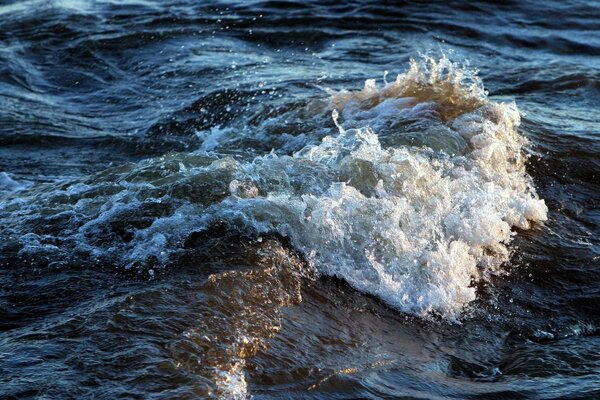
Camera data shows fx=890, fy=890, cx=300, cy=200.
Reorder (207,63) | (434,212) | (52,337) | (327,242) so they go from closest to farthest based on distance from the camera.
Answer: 1. (52,337)
2. (327,242)
3. (434,212)
4. (207,63)

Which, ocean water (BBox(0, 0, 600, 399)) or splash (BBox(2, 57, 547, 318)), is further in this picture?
splash (BBox(2, 57, 547, 318))

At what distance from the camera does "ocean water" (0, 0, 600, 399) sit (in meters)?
3.59

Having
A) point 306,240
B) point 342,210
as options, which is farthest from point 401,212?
point 306,240

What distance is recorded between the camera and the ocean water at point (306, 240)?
3594 mm

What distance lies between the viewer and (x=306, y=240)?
450 centimetres

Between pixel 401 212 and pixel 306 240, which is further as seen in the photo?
pixel 401 212

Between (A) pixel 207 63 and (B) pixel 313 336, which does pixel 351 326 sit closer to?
(B) pixel 313 336

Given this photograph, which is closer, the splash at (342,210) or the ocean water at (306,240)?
the ocean water at (306,240)

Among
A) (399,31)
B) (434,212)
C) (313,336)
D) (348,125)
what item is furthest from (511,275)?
(399,31)

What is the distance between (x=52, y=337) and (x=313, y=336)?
1.09 meters

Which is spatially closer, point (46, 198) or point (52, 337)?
point (52, 337)

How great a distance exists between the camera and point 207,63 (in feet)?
29.3

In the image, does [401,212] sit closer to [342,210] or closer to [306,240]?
[342,210]

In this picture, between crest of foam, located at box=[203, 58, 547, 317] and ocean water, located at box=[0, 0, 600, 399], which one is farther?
crest of foam, located at box=[203, 58, 547, 317]
